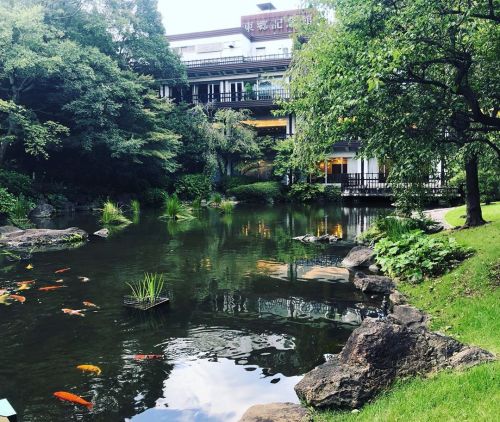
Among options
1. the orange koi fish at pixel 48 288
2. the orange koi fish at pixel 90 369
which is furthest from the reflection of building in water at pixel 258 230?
the orange koi fish at pixel 90 369

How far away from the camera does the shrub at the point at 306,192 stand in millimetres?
34406

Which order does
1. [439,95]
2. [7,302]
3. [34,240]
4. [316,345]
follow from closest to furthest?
[316,345], [439,95], [7,302], [34,240]

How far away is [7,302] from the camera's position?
29.7 feet

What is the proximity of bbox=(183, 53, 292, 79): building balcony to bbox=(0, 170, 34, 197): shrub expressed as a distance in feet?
63.4

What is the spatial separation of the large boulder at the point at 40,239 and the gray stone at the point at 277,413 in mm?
12831

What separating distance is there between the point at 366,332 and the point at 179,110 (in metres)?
34.3

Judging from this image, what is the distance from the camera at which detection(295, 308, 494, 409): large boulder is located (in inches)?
180

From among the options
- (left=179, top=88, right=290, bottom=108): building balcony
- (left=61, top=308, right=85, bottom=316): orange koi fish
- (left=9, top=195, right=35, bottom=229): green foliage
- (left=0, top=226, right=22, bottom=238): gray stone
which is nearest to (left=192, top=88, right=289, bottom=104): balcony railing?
(left=179, top=88, right=290, bottom=108): building balcony

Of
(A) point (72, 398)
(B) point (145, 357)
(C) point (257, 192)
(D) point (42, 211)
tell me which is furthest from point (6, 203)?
(A) point (72, 398)

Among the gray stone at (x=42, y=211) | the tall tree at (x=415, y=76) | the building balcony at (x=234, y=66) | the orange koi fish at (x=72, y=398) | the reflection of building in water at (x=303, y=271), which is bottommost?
the orange koi fish at (x=72, y=398)

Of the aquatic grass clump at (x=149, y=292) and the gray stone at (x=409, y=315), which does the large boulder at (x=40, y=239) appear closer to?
the aquatic grass clump at (x=149, y=292)

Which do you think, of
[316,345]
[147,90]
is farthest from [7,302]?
[147,90]

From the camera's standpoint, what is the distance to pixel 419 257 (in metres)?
9.75

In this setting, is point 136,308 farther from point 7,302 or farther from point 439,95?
point 439,95
